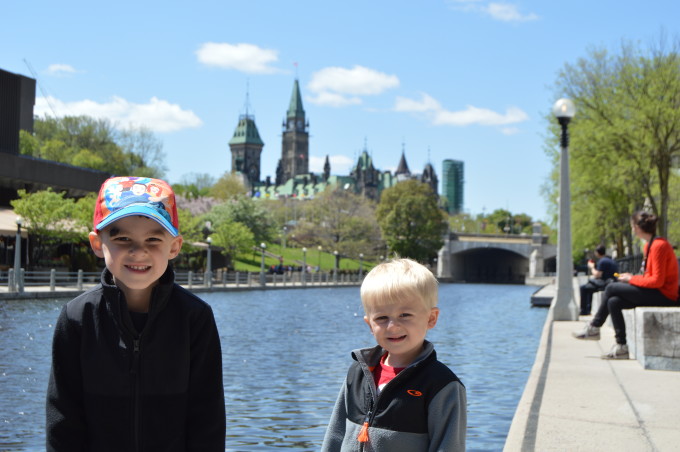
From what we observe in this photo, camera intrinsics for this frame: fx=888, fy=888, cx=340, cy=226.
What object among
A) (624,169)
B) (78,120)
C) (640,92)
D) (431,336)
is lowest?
(431,336)

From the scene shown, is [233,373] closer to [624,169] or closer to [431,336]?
[431,336]

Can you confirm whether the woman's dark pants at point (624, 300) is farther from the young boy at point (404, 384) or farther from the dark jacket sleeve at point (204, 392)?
the dark jacket sleeve at point (204, 392)

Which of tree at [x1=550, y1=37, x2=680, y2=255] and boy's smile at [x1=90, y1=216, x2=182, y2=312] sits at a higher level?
tree at [x1=550, y1=37, x2=680, y2=255]

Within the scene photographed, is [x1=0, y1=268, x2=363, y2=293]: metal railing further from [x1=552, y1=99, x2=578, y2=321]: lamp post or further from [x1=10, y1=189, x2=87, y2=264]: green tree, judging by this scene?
[x1=552, y1=99, x2=578, y2=321]: lamp post

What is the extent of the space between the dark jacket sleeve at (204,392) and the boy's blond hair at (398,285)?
1.94ft

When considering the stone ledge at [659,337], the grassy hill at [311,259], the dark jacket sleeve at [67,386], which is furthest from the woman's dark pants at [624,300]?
the grassy hill at [311,259]

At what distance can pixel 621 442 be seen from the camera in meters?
5.59

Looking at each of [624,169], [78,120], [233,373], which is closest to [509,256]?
[78,120]

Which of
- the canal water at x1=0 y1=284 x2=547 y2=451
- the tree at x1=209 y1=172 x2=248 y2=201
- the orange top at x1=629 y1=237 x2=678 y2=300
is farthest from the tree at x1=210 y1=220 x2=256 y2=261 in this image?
the orange top at x1=629 y1=237 x2=678 y2=300

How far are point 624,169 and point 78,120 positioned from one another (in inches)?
2517

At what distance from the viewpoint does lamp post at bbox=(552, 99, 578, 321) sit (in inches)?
712

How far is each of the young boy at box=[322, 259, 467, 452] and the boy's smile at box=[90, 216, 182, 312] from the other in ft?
2.53

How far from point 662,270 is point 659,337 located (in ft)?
2.96

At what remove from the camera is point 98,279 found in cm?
3834
